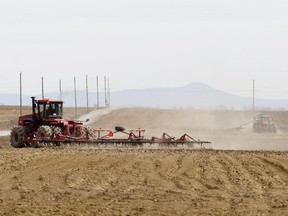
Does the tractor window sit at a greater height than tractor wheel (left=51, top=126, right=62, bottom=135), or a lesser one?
greater

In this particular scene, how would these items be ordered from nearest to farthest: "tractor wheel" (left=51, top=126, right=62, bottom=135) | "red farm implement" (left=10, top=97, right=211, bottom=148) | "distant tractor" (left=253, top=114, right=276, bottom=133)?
"red farm implement" (left=10, top=97, right=211, bottom=148)
"tractor wheel" (left=51, top=126, right=62, bottom=135)
"distant tractor" (left=253, top=114, right=276, bottom=133)

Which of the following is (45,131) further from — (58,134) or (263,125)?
(263,125)

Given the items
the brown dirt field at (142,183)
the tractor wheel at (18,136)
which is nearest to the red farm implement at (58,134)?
the tractor wheel at (18,136)

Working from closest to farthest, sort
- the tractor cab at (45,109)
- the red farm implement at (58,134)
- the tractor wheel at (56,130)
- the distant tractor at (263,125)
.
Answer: the red farm implement at (58,134) → the tractor wheel at (56,130) → the tractor cab at (45,109) → the distant tractor at (263,125)

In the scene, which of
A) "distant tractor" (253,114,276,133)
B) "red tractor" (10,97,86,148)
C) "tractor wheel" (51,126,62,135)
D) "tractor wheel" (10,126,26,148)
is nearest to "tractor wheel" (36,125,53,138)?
"tractor wheel" (51,126,62,135)

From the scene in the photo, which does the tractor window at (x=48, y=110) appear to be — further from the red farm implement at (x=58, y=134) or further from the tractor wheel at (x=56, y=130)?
the tractor wheel at (x=56, y=130)

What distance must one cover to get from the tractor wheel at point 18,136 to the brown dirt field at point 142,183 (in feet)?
16.6

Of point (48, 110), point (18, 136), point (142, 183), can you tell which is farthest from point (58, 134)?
point (142, 183)

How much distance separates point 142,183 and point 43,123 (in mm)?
15586

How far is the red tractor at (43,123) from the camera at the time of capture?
33969mm

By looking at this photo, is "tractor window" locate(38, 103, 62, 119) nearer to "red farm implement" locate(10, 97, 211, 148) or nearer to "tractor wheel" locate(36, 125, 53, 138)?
"red farm implement" locate(10, 97, 211, 148)

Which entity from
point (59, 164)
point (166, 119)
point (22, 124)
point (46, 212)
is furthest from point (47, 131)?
point (166, 119)

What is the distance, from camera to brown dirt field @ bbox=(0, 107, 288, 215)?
51.5ft

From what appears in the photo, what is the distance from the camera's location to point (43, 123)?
113 feet
